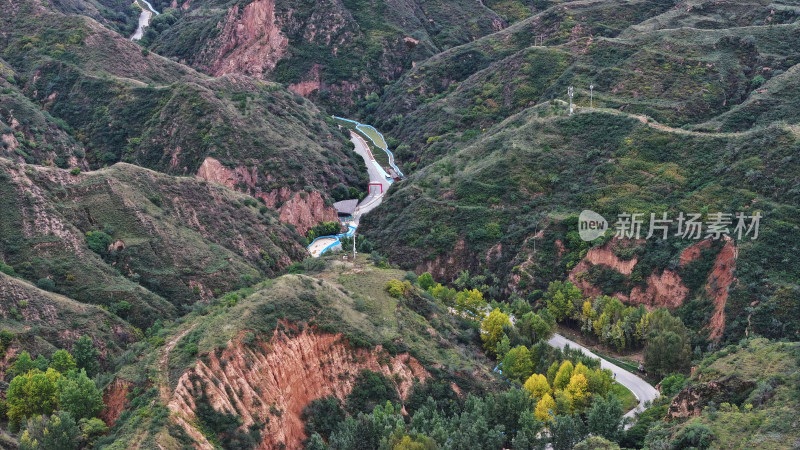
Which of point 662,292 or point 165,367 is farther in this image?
point 662,292

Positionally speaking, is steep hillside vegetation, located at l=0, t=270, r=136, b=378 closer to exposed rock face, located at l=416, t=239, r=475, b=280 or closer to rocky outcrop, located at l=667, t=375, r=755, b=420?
exposed rock face, located at l=416, t=239, r=475, b=280

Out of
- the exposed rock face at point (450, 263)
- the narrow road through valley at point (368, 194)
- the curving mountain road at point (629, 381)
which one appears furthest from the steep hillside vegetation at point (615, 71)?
the curving mountain road at point (629, 381)

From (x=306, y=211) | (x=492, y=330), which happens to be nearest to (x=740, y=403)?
(x=492, y=330)

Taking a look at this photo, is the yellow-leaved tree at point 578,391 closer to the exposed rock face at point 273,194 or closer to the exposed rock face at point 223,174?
the exposed rock face at point 273,194

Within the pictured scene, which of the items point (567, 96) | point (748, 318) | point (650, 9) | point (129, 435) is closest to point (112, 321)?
point (129, 435)

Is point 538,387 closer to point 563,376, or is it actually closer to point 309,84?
point 563,376

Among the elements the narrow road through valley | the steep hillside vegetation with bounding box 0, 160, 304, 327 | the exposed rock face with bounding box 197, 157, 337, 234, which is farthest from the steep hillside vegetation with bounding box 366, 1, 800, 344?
the steep hillside vegetation with bounding box 0, 160, 304, 327
